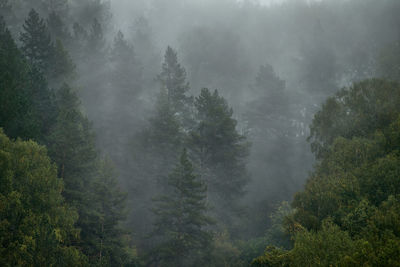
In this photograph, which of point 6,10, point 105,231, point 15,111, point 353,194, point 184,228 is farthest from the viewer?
point 6,10

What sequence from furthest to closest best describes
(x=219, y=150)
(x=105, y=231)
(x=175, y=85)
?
1. (x=175, y=85)
2. (x=219, y=150)
3. (x=105, y=231)

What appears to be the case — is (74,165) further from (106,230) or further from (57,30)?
(57,30)

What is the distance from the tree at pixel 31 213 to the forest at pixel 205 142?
8 cm

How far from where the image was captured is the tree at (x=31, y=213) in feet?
43.1

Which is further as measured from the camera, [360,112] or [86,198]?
[360,112]

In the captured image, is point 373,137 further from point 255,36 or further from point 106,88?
point 255,36

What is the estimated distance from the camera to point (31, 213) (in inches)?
554

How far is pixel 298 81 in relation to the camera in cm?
5803

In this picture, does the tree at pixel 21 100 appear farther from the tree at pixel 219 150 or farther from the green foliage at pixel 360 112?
the green foliage at pixel 360 112

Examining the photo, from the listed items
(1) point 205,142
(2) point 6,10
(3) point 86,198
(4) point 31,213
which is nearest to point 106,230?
(3) point 86,198

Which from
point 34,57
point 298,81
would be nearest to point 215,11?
point 298,81

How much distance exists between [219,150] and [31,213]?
66.2ft

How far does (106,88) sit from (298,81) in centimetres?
3872

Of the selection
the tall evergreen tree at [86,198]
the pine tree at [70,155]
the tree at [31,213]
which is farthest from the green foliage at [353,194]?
the pine tree at [70,155]
